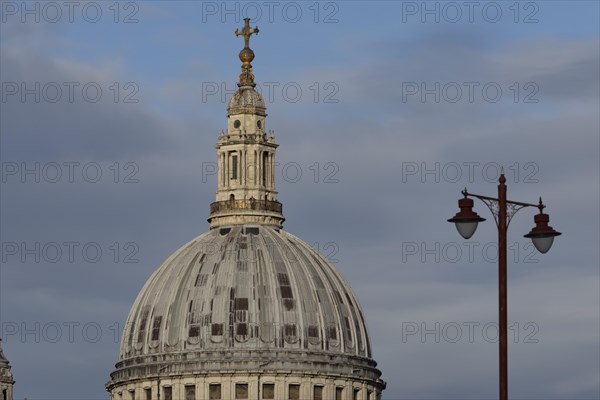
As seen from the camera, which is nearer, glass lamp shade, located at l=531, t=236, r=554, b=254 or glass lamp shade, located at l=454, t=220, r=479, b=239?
glass lamp shade, located at l=454, t=220, r=479, b=239

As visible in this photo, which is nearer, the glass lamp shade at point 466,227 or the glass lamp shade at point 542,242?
the glass lamp shade at point 466,227

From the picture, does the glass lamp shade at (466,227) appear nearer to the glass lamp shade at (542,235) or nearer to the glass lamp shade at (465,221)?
the glass lamp shade at (465,221)

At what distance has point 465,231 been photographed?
9612 centimetres

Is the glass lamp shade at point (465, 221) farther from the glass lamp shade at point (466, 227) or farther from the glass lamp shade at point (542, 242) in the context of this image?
the glass lamp shade at point (542, 242)

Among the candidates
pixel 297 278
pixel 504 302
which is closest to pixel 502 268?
pixel 504 302

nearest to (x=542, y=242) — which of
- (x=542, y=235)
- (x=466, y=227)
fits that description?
(x=542, y=235)

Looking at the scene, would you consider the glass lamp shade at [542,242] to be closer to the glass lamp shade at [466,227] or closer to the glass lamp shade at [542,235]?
the glass lamp shade at [542,235]

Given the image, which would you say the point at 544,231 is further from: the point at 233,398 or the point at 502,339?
the point at 233,398

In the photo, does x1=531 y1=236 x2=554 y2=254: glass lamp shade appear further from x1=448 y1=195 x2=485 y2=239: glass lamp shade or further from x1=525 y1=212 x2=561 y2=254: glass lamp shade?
x1=448 y1=195 x2=485 y2=239: glass lamp shade

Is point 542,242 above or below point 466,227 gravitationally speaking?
below

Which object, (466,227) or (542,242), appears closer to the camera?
(466,227)

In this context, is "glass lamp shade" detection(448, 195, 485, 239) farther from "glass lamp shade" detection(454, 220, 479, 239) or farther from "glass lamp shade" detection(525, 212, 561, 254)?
"glass lamp shade" detection(525, 212, 561, 254)

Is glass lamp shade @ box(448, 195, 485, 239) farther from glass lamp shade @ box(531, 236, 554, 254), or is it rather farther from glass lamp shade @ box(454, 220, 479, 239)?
glass lamp shade @ box(531, 236, 554, 254)

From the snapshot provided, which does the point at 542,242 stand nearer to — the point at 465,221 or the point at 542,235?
the point at 542,235
